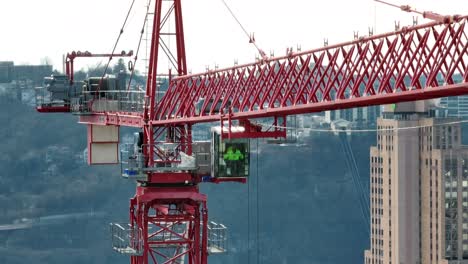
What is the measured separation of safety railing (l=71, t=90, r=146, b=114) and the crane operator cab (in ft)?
41.0

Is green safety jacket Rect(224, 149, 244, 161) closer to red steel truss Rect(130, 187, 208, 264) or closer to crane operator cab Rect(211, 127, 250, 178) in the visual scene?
crane operator cab Rect(211, 127, 250, 178)

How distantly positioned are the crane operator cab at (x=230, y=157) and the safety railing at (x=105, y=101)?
41.0ft

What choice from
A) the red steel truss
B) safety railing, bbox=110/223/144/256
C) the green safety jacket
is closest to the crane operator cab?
the green safety jacket

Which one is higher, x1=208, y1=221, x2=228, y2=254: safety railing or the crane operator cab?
the crane operator cab

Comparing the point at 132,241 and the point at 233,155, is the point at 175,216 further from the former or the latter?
the point at 233,155

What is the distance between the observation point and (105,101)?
329ft

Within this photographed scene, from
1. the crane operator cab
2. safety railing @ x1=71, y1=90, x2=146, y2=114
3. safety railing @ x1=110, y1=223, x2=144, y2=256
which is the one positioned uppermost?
safety railing @ x1=71, y1=90, x2=146, y2=114

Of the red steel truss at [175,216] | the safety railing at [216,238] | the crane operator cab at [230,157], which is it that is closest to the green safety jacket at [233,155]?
the crane operator cab at [230,157]

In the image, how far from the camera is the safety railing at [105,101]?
322 ft

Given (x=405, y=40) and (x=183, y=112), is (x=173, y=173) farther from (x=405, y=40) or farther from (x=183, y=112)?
(x=405, y=40)

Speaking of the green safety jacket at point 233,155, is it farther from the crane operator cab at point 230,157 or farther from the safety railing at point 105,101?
the safety railing at point 105,101

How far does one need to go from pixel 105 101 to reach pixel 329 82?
31735 millimetres

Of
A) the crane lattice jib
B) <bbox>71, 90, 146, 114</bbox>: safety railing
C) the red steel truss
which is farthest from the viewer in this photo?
<bbox>71, 90, 146, 114</bbox>: safety railing

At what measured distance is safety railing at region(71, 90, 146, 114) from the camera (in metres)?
98.2
